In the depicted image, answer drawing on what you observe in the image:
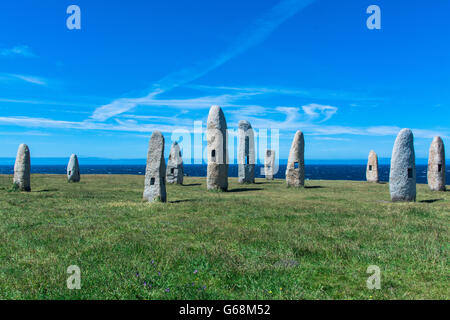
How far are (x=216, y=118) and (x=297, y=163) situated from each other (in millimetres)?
7905

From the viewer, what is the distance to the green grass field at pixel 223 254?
5.57m

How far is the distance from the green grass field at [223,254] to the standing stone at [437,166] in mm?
12594

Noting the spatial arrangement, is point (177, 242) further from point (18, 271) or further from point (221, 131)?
point (221, 131)

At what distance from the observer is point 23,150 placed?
70.3 ft

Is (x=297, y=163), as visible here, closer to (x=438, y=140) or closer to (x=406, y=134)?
(x=406, y=134)

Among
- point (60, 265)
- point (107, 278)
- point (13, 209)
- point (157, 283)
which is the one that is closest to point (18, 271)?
point (60, 265)

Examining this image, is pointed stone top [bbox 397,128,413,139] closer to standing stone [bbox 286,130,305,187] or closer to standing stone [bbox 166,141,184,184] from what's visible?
standing stone [bbox 286,130,305,187]

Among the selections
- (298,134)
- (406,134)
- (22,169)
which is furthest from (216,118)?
(22,169)

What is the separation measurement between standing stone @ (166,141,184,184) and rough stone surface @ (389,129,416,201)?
1826 cm

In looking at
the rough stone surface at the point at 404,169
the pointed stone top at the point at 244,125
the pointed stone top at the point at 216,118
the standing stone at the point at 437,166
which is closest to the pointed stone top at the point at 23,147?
the pointed stone top at the point at 216,118

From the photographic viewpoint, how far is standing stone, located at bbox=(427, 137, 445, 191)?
23.2 metres

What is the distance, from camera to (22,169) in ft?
69.8

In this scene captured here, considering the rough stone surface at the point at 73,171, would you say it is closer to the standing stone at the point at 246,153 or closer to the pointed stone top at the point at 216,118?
the pointed stone top at the point at 216,118
